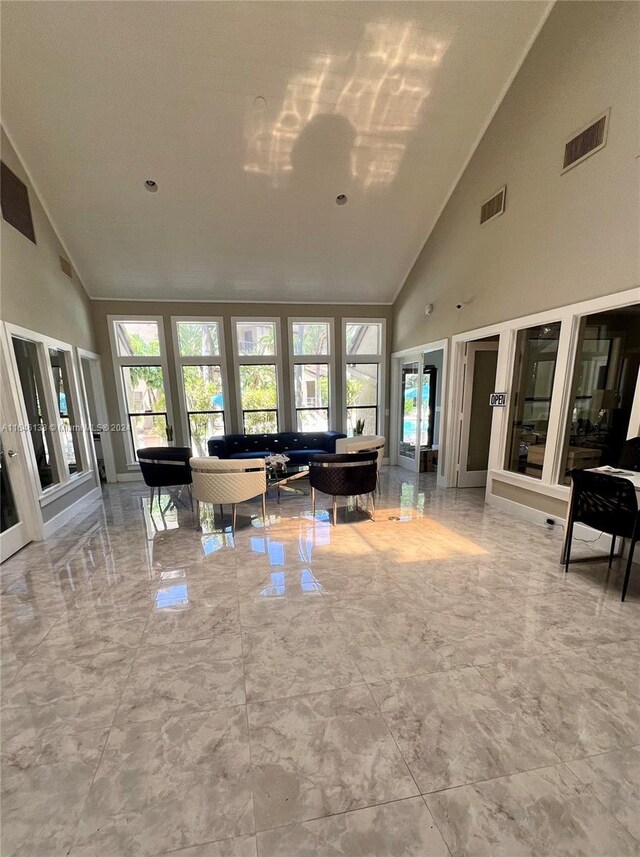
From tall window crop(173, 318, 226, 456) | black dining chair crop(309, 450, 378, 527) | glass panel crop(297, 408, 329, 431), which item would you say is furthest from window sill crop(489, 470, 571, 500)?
tall window crop(173, 318, 226, 456)

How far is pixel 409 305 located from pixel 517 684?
5967 mm

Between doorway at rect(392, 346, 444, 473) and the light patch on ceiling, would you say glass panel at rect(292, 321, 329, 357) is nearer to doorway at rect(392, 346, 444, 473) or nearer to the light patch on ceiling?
doorway at rect(392, 346, 444, 473)

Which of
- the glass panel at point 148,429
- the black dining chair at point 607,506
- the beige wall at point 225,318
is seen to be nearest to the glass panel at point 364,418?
the beige wall at point 225,318

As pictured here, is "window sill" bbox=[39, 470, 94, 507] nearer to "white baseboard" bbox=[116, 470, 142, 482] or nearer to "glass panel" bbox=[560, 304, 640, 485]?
"white baseboard" bbox=[116, 470, 142, 482]

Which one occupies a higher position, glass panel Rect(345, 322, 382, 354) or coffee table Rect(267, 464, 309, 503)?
glass panel Rect(345, 322, 382, 354)

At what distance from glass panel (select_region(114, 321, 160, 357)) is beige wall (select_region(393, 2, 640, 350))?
5.46 m

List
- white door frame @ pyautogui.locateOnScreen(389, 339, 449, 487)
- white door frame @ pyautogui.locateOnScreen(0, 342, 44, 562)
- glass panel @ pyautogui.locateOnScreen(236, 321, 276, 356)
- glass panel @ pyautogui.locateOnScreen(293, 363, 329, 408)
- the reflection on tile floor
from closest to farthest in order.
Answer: the reflection on tile floor, white door frame @ pyautogui.locateOnScreen(0, 342, 44, 562), white door frame @ pyautogui.locateOnScreen(389, 339, 449, 487), glass panel @ pyautogui.locateOnScreen(236, 321, 276, 356), glass panel @ pyautogui.locateOnScreen(293, 363, 329, 408)

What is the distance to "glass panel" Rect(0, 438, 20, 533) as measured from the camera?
3432 millimetres

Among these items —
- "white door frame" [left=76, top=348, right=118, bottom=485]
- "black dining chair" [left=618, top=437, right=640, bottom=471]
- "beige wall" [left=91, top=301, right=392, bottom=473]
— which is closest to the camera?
"black dining chair" [left=618, top=437, right=640, bottom=471]

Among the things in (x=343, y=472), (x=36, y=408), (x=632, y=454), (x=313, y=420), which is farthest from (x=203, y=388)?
A: (x=632, y=454)

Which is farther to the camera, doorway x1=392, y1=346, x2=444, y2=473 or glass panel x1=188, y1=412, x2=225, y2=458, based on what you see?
glass panel x1=188, y1=412, x2=225, y2=458

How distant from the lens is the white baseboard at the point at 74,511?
3.92 m

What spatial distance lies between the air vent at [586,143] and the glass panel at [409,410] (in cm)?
374

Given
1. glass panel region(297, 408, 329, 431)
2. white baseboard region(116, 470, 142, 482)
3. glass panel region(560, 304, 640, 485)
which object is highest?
glass panel region(560, 304, 640, 485)
